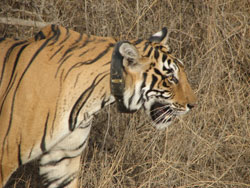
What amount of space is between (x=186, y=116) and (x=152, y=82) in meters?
1.00

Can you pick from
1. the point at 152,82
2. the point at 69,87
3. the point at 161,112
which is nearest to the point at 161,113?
the point at 161,112

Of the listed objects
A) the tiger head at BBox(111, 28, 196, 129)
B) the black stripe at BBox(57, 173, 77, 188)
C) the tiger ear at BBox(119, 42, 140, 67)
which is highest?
the tiger ear at BBox(119, 42, 140, 67)

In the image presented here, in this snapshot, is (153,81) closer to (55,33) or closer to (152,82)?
(152,82)

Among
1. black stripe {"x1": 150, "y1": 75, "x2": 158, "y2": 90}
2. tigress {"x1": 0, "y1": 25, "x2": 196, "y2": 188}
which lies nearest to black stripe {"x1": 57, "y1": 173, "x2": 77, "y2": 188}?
tigress {"x1": 0, "y1": 25, "x2": 196, "y2": 188}

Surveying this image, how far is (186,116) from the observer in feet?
10.8

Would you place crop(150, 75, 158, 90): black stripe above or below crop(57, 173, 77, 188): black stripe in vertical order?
above

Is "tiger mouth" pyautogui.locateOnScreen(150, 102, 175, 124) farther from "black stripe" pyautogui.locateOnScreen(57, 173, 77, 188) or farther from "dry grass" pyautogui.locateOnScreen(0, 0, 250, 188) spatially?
"black stripe" pyautogui.locateOnScreen(57, 173, 77, 188)

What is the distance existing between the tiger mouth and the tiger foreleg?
362 millimetres

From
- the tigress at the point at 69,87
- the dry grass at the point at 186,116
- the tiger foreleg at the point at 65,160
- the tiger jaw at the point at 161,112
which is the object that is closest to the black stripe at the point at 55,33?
the tigress at the point at 69,87

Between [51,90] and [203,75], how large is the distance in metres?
1.53

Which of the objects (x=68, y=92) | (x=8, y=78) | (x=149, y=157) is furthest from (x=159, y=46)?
(x=149, y=157)

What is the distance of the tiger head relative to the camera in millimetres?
2273

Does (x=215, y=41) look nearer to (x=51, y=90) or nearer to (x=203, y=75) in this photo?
(x=203, y=75)

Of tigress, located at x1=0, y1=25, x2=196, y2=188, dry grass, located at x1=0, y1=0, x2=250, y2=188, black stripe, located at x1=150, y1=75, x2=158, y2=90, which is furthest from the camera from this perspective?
dry grass, located at x1=0, y1=0, x2=250, y2=188
